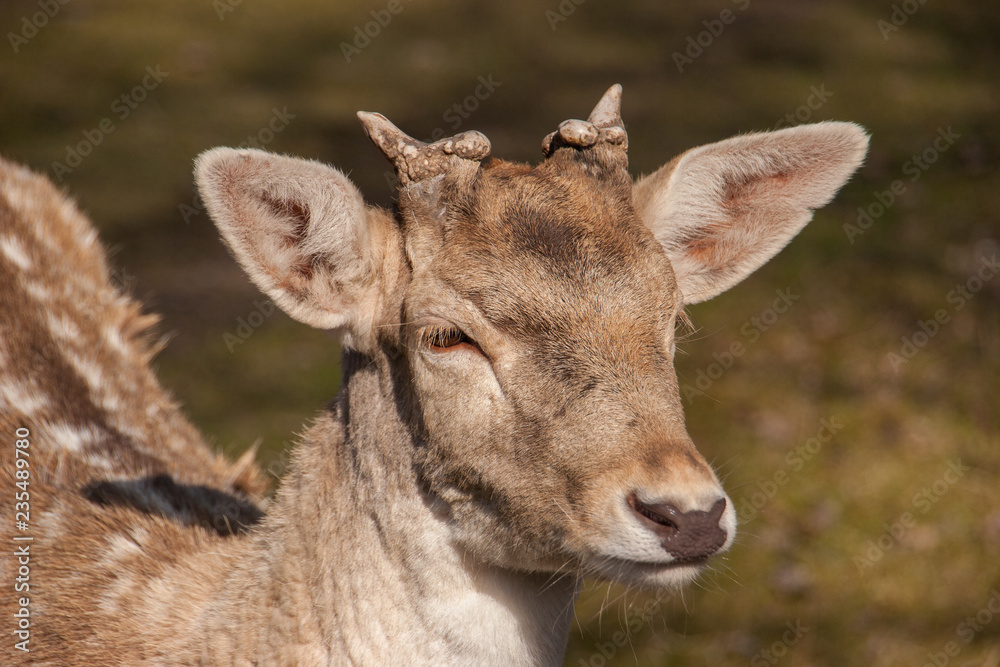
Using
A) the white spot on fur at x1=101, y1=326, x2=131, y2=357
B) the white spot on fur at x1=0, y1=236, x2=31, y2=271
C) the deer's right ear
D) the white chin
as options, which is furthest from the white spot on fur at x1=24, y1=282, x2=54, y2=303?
the white chin

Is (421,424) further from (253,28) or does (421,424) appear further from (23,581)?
(253,28)

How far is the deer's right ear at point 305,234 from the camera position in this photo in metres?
2.66

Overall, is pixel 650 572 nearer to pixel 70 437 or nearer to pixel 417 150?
pixel 417 150

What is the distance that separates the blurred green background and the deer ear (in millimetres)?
287

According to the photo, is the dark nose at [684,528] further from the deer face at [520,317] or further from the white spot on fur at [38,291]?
the white spot on fur at [38,291]

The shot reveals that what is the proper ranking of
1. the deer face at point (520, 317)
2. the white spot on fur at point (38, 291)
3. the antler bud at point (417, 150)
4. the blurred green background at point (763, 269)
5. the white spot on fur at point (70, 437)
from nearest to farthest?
the deer face at point (520, 317) → the antler bud at point (417, 150) → the white spot on fur at point (70, 437) → the white spot on fur at point (38, 291) → the blurred green background at point (763, 269)

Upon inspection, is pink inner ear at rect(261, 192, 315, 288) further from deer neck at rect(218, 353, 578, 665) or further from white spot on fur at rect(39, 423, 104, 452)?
white spot on fur at rect(39, 423, 104, 452)

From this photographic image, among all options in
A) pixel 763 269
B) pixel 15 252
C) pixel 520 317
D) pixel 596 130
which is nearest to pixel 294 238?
pixel 520 317

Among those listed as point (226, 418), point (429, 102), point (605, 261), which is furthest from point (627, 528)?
point (429, 102)

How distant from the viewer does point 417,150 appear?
2.79m

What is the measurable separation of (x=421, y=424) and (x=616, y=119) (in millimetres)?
1103

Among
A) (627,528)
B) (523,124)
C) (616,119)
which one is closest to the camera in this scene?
(627,528)

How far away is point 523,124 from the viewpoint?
10.2 metres

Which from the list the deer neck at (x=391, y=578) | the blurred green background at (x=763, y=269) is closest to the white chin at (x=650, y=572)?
the deer neck at (x=391, y=578)
